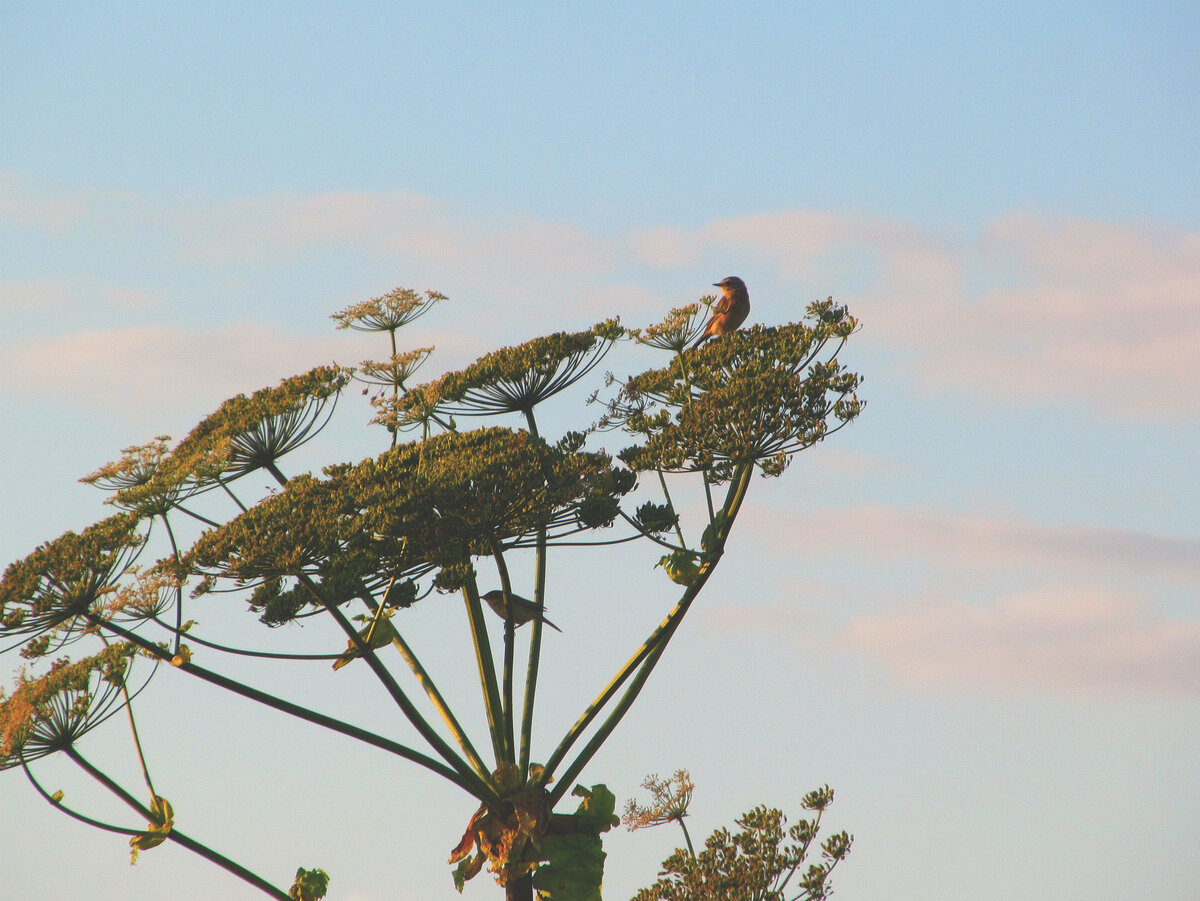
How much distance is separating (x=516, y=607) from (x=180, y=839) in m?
4.33

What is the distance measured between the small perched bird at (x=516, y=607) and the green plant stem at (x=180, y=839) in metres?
3.86

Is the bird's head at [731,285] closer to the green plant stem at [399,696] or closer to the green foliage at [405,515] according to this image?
the green foliage at [405,515]

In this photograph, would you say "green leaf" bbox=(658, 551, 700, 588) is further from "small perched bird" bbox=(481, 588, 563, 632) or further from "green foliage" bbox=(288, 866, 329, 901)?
"green foliage" bbox=(288, 866, 329, 901)

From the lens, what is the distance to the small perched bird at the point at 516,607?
15312mm

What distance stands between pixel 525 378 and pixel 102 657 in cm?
552

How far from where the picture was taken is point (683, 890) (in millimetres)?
15688

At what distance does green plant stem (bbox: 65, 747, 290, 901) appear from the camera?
13.6 m

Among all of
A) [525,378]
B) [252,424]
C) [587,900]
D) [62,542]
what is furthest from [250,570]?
[587,900]

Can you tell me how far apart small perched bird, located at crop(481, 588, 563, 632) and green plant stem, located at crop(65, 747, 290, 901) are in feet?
12.7

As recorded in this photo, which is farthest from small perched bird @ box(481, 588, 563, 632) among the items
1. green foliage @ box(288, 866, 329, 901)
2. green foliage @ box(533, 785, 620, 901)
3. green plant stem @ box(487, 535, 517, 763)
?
green foliage @ box(288, 866, 329, 901)

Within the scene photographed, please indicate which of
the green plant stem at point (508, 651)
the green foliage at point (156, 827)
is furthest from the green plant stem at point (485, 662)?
the green foliage at point (156, 827)

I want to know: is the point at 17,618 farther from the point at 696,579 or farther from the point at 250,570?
the point at 696,579

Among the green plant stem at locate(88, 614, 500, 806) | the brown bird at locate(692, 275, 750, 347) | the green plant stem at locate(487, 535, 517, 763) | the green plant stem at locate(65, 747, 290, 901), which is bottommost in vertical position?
the green plant stem at locate(65, 747, 290, 901)

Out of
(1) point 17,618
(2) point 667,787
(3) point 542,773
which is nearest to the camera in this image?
(1) point 17,618
